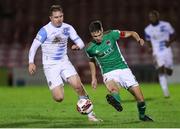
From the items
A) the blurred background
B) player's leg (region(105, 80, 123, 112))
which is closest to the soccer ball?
player's leg (region(105, 80, 123, 112))

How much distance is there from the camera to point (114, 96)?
40.2ft

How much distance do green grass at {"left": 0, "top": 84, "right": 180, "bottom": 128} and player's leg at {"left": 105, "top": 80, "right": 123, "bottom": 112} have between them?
329 mm

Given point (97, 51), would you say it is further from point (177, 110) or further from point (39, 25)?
point (39, 25)

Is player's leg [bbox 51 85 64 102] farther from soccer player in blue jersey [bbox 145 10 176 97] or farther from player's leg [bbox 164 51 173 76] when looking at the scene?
player's leg [bbox 164 51 173 76]

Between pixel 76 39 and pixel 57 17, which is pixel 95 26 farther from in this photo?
pixel 57 17

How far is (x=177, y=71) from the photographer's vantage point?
28.1 metres

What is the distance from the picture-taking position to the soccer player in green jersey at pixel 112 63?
12555mm

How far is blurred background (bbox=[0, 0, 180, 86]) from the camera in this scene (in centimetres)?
3291

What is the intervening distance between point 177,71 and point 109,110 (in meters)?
13.1

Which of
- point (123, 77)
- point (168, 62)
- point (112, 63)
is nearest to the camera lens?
point (123, 77)

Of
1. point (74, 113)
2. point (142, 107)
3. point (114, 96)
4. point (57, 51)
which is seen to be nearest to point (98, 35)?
point (57, 51)

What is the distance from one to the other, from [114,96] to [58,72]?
4.78 feet

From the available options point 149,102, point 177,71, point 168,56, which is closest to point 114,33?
point 149,102

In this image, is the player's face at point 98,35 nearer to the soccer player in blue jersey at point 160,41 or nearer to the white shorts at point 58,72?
the white shorts at point 58,72
